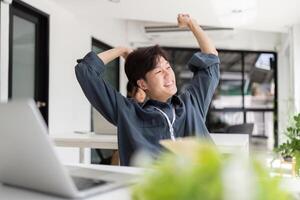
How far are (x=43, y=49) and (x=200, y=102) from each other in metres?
3.29

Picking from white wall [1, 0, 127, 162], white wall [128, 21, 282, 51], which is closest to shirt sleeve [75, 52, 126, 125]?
white wall [1, 0, 127, 162]

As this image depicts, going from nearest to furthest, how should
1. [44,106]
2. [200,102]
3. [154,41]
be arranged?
1. [200,102]
2. [44,106]
3. [154,41]

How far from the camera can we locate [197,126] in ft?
4.97

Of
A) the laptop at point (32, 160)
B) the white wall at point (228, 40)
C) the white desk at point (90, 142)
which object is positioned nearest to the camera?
the laptop at point (32, 160)

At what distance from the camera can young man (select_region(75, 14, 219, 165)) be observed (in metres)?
1.43

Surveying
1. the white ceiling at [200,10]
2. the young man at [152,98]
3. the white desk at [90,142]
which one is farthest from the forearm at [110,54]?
the white ceiling at [200,10]

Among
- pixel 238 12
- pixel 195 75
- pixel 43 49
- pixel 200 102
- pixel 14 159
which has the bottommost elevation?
pixel 14 159

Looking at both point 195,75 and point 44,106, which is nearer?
point 195,75

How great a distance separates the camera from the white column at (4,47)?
3469mm

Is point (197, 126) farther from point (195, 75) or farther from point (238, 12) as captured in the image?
point (238, 12)

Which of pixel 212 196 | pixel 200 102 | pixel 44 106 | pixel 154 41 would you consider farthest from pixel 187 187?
pixel 154 41

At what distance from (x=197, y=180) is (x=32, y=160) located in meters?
0.44

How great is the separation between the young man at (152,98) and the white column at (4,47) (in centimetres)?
219

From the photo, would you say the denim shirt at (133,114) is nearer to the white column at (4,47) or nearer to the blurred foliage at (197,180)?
the blurred foliage at (197,180)
